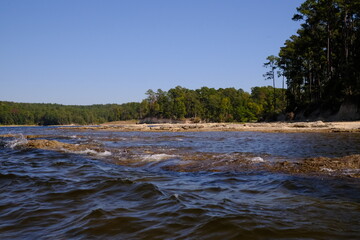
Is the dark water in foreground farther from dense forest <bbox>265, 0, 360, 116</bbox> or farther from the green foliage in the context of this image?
the green foliage

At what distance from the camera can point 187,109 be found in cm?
13475

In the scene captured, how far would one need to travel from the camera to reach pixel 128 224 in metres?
3.55

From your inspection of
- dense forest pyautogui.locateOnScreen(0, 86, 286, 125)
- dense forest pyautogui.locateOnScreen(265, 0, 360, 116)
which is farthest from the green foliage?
dense forest pyautogui.locateOnScreen(265, 0, 360, 116)

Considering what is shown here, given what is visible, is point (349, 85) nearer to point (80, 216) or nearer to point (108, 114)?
point (80, 216)

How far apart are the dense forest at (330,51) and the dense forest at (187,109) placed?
110 ft

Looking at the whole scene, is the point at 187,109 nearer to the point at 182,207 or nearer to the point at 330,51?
the point at 330,51

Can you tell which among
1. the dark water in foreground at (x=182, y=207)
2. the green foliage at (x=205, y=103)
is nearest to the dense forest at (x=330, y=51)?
the dark water in foreground at (x=182, y=207)

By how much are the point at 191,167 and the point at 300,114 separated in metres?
40.8

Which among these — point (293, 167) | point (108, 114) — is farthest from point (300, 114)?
point (108, 114)

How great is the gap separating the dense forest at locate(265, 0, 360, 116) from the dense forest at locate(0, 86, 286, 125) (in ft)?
110

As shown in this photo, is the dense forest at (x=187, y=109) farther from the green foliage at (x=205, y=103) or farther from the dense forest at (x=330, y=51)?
the dense forest at (x=330, y=51)

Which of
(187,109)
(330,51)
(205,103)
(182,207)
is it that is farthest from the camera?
(187,109)

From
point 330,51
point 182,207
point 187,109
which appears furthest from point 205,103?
point 182,207

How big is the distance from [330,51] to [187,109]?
3811 inches
